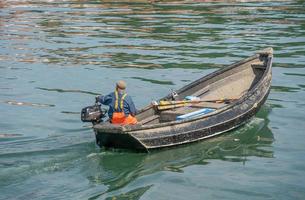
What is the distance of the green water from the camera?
1396 cm

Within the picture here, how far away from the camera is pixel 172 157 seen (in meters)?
15.5

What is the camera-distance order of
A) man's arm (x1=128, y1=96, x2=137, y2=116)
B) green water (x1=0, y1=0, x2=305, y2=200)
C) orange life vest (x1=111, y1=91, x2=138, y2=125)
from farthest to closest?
man's arm (x1=128, y1=96, x2=137, y2=116)
orange life vest (x1=111, y1=91, x2=138, y2=125)
green water (x1=0, y1=0, x2=305, y2=200)

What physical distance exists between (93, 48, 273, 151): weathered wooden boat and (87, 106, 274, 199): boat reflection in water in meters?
0.21

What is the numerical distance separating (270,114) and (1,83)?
414 inches

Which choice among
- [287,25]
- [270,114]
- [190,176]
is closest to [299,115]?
[270,114]

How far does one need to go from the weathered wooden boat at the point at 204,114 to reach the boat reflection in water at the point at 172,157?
8.4 inches

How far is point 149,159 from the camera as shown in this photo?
1520 cm

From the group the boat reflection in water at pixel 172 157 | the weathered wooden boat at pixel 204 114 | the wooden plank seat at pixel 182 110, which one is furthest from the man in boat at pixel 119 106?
the wooden plank seat at pixel 182 110

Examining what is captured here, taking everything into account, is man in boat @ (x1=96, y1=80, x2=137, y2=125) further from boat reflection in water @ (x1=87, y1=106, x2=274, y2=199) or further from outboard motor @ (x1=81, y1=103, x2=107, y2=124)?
boat reflection in water @ (x1=87, y1=106, x2=274, y2=199)

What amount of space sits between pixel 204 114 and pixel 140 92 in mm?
6600

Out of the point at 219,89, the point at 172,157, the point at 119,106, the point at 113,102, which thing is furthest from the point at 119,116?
the point at 219,89

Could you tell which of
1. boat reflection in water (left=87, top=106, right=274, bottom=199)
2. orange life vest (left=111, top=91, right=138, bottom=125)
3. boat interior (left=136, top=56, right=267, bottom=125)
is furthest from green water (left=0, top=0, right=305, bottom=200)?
boat interior (left=136, top=56, right=267, bottom=125)

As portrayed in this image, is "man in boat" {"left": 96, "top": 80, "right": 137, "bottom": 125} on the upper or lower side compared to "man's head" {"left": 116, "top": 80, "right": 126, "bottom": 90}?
lower

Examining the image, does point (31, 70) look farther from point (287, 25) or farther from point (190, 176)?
point (287, 25)
